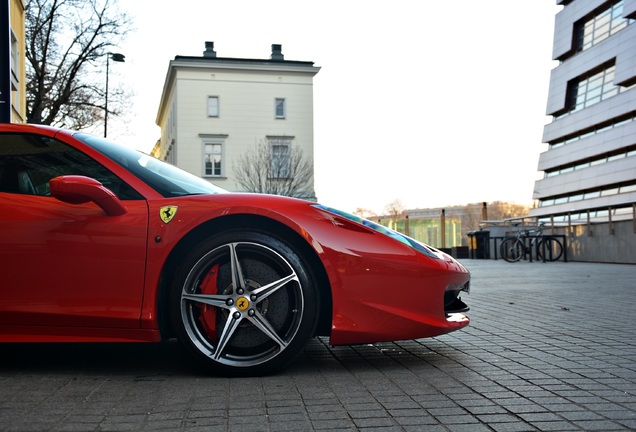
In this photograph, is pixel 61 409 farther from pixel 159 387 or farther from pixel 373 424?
pixel 373 424

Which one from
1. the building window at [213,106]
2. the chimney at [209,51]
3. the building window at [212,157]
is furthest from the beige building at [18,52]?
the chimney at [209,51]

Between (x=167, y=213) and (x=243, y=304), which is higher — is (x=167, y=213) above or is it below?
above

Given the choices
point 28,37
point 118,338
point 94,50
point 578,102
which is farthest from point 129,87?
point 578,102

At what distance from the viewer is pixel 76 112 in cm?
3194

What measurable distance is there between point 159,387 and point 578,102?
68.6m

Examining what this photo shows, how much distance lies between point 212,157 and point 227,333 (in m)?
49.7

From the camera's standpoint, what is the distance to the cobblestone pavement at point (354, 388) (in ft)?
9.07

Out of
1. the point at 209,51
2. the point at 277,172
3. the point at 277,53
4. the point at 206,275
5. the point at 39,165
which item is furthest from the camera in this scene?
the point at 277,53

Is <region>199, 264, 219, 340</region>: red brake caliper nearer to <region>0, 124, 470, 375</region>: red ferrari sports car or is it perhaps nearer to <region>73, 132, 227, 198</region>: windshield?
<region>0, 124, 470, 375</region>: red ferrari sports car

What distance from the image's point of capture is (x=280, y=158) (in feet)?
158

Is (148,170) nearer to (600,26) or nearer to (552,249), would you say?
(552,249)

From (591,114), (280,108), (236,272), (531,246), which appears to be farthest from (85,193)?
(591,114)

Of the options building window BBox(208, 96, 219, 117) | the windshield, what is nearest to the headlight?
the windshield

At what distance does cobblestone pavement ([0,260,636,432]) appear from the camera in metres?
2.76
